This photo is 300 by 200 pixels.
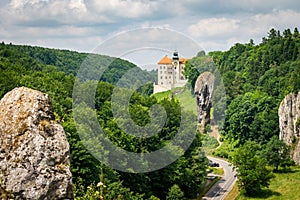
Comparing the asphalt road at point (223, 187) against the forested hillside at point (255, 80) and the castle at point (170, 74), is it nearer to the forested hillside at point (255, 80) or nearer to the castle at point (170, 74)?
the forested hillside at point (255, 80)

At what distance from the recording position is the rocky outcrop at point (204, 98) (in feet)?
264

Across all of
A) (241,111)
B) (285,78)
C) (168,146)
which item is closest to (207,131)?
(241,111)

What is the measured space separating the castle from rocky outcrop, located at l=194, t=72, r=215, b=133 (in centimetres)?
773

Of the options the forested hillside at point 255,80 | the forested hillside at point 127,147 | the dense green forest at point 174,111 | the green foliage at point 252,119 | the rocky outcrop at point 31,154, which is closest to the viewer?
the rocky outcrop at point 31,154

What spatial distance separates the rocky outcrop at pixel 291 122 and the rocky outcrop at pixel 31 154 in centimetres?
5412

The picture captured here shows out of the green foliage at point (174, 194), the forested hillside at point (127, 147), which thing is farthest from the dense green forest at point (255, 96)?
the green foliage at point (174, 194)

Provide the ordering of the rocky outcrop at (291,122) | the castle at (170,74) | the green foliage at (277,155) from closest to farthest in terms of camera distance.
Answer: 1. the green foliage at (277,155)
2. the rocky outcrop at (291,122)
3. the castle at (170,74)

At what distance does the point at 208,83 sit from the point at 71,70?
142 feet

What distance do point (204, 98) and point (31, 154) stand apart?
7564 cm

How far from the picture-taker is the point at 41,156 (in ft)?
22.4

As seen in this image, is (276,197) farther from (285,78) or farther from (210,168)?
(285,78)

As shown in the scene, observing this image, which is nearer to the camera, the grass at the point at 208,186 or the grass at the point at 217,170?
the grass at the point at 208,186

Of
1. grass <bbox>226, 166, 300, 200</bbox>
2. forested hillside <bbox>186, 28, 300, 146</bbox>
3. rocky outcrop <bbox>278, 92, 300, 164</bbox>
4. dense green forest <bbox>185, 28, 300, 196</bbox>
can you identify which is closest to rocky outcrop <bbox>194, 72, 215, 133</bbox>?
dense green forest <bbox>185, 28, 300, 196</bbox>

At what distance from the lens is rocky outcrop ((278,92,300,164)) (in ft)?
191
